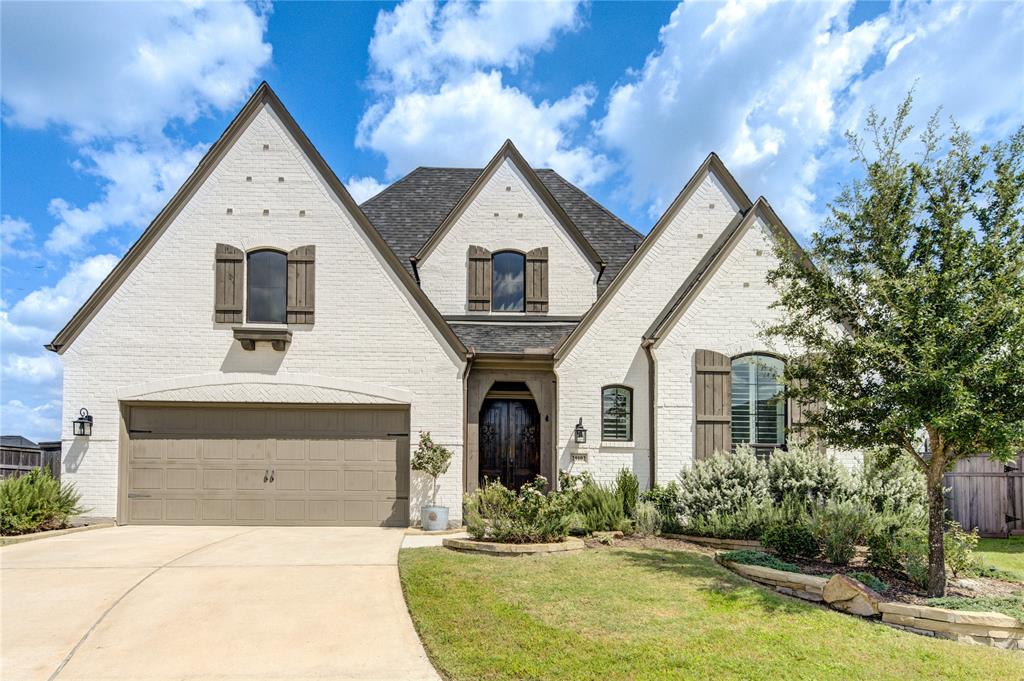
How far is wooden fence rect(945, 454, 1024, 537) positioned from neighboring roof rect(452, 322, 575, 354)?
28.1ft

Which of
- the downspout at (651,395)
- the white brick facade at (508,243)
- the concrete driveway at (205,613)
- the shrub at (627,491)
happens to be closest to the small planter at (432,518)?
the concrete driveway at (205,613)

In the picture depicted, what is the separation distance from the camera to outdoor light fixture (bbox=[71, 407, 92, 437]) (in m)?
12.8

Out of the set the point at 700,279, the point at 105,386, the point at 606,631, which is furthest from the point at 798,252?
the point at 105,386

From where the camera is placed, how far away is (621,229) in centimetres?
1769

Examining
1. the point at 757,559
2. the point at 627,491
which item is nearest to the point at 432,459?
the point at 627,491

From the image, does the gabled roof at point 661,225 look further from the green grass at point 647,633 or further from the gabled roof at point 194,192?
the green grass at point 647,633

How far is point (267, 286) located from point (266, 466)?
3.58 m

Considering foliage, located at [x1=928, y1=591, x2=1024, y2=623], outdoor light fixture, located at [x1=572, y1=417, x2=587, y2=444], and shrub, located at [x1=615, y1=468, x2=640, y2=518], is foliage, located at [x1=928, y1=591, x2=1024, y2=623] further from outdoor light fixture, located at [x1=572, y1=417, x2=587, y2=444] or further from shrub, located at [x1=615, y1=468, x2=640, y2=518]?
outdoor light fixture, located at [x1=572, y1=417, x2=587, y2=444]

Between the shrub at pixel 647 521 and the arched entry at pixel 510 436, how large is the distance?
375 centimetres

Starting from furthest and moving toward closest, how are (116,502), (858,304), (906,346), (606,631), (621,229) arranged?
(621,229)
(116,502)
(858,304)
(906,346)
(606,631)

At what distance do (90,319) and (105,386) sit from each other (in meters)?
1.34

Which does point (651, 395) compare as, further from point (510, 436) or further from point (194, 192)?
point (194, 192)

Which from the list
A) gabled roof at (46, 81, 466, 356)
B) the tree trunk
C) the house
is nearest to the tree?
the tree trunk

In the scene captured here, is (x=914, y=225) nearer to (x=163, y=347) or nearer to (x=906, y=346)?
(x=906, y=346)
